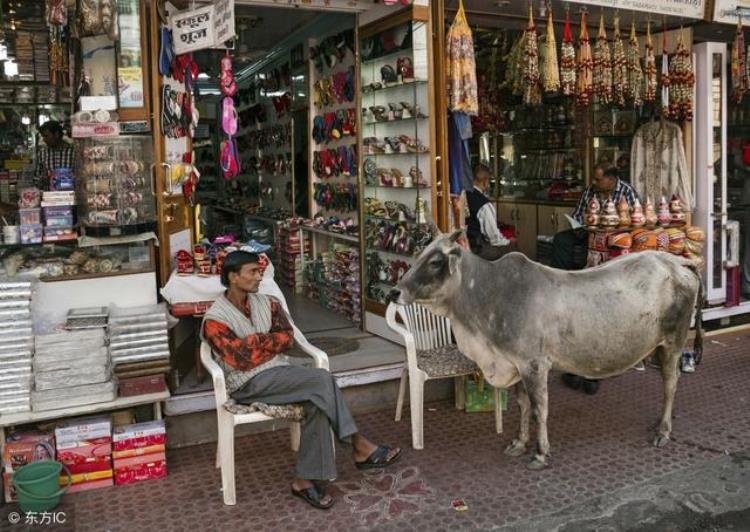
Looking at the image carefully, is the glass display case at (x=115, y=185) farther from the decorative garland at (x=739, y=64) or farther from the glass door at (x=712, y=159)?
the decorative garland at (x=739, y=64)

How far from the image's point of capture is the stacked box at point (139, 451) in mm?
4344

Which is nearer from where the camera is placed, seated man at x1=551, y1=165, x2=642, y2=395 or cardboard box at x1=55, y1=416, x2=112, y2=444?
cardboard box at x1=55, y1=416, x2=112, y2=444

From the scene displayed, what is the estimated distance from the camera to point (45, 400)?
14.0 feet

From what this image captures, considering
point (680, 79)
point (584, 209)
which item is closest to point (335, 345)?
point (584, 209)

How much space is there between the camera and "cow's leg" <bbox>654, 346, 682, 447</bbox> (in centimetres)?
481

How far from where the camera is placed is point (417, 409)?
4723 millimetres

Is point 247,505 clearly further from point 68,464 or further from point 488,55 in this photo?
point 488,55

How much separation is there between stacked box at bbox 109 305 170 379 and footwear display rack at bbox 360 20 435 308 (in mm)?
2188

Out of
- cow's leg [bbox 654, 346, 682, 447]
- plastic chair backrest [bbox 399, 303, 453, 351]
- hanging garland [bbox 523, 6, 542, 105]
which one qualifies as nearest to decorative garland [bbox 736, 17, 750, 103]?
hanging garland [bbox 523, 6, 542, 105]

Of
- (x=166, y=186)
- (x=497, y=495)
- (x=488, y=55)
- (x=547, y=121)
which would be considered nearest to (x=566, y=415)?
(x=497, y=495)

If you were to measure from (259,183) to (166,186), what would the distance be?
5.54 meters

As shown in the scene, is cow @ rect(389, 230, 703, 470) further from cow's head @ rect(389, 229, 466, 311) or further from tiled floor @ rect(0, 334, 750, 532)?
tiled floor @ rect(0, 334, 750, 532)

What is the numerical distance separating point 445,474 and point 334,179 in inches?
166

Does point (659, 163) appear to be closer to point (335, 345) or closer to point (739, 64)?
point (739, 64)
